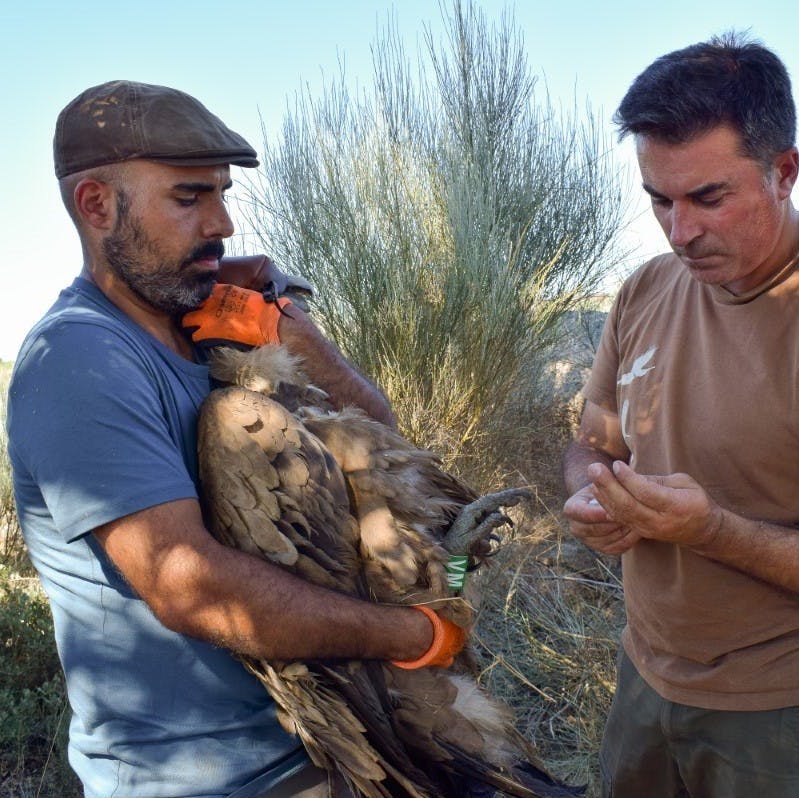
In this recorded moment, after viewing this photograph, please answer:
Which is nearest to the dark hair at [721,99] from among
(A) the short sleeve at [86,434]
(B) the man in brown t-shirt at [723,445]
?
(B) the man in brown t-shirt at [723,445]

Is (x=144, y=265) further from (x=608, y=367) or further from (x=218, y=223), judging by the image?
(x=608, y=367)

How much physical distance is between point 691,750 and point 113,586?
1.65m

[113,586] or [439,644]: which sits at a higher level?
[113,586]

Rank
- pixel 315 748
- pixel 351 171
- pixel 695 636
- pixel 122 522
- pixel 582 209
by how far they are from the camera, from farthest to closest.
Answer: pixel 582 209
pixel 351 171
pixel 695 636
pixel 315 748
pixel 122 522

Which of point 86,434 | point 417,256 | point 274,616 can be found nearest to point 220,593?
point 274,616

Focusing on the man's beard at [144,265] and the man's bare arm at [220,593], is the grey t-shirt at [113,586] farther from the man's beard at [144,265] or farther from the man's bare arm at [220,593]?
the man's beard at [144,265]

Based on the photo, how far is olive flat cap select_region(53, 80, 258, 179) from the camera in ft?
6.66

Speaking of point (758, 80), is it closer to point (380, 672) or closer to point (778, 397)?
point (778, 397)

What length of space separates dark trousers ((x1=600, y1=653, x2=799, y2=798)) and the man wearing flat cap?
0.86m

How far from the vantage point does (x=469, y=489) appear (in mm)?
2590

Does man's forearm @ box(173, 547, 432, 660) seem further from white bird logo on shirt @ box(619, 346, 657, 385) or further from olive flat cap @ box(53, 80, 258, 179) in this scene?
white bird logo on shirt @ box(619, 346, 657, 385)

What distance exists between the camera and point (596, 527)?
2270mm

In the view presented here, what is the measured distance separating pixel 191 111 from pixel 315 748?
1.57 metres

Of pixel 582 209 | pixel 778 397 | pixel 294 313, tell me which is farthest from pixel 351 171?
pixel 778 397
